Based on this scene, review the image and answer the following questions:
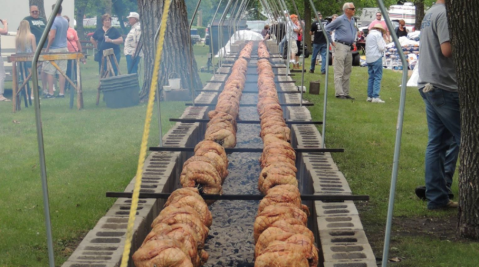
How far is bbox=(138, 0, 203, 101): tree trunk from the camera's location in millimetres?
11883

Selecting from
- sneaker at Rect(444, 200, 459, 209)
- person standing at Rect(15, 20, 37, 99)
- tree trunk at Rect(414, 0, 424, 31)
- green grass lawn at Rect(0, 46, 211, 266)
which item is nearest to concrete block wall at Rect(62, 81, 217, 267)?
green grass lawn at Rect(0, 46, 211, 266)

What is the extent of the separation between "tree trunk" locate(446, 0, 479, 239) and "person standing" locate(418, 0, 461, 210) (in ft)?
1.54

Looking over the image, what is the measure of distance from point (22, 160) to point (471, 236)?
5865 mm

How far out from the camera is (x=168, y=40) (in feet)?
40.1

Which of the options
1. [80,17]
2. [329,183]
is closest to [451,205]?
[329,183]

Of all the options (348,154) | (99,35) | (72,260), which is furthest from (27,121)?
(72,260)

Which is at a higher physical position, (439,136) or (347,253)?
(439,136)

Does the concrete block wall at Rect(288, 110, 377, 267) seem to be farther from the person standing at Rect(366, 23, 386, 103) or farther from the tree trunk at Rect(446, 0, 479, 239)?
the person standing at Rect(366, 23, 386, 103)

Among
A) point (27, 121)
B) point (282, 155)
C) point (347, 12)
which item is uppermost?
point (347, 12)

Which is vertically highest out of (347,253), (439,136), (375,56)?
(375,56)

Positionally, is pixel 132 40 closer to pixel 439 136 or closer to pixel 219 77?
pixel 219 77

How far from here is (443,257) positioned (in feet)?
14.3

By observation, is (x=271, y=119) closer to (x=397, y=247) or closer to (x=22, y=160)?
(x=397, y=247)

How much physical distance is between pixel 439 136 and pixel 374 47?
785cm
